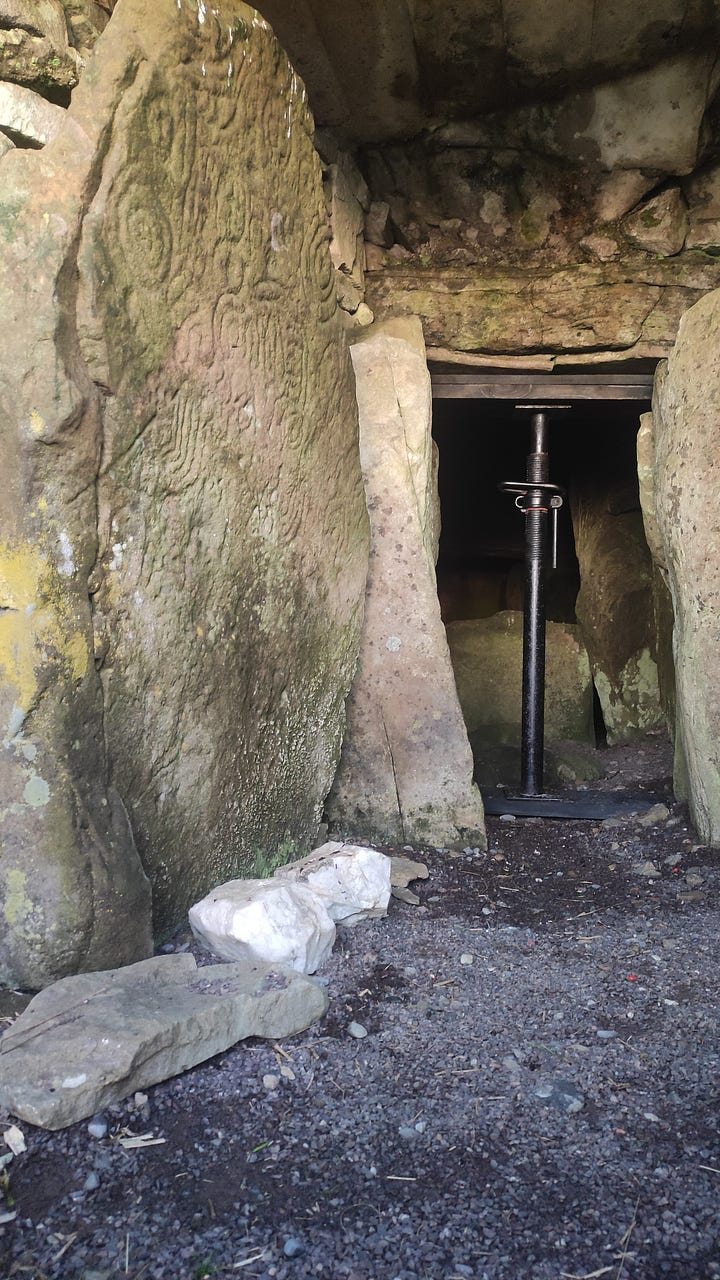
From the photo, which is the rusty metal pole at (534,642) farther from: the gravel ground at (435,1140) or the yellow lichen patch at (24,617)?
the yellow lichen patch at (24,617)

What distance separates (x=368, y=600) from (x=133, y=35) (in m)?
1.91

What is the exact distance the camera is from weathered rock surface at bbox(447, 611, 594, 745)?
5543 millimetres

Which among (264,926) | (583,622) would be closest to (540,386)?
(583,622)

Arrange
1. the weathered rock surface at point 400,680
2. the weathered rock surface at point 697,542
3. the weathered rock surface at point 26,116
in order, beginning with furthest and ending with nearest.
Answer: the weathered rock surface at point 400,680 → the weathered rock surface at point 697,542 → the weathered rock surface at point 26,116

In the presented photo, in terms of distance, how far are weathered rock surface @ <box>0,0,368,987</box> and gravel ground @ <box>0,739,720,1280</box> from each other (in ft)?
1.43

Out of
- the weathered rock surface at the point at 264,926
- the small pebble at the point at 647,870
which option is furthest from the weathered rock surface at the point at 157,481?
the small pebble at the point at 647,870

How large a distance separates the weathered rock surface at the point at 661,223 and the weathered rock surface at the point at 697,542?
35 centimetres

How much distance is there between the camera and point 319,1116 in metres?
1.73

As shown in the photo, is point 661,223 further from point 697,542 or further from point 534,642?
point 534,642

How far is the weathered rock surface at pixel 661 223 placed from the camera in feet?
11.7

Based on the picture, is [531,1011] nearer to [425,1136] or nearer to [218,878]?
[425,1136]

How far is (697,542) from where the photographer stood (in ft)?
10.8

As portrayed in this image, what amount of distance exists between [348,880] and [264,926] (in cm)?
46

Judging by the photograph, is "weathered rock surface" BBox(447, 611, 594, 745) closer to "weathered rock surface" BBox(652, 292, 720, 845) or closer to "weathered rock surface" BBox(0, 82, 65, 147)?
"weathered rock surface" BBox(652, 292, 720, 845)
